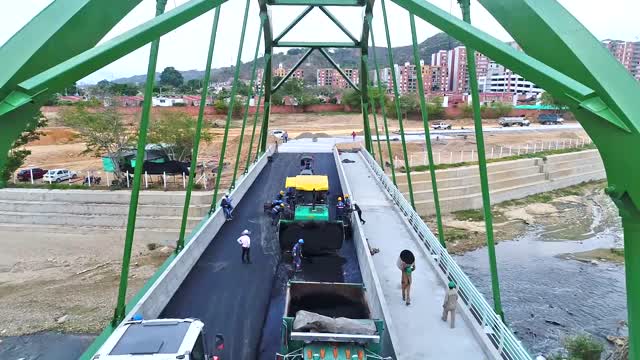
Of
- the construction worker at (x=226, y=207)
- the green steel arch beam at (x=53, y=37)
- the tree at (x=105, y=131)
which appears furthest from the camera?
the tree at (x=105, y=131)

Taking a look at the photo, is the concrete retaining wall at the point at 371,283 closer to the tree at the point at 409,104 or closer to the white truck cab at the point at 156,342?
the white truck cab at the point at 156,342

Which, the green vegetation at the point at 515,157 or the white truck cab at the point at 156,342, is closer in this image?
the white truck cab at the point at 156,342

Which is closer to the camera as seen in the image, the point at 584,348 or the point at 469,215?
the point at 584,348

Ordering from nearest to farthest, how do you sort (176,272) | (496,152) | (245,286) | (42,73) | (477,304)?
(42,73) < (477,304) < (176,272) < (245,286) < (496,152)

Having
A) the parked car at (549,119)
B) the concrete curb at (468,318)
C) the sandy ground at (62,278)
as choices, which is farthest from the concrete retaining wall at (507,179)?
the parked car at (549,119)

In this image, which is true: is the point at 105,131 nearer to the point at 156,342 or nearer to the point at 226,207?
the point at 226,207

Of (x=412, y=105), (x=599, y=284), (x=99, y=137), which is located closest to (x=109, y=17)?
(x=599, y=284)

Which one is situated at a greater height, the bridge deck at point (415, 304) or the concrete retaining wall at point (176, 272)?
the concrete retaining wall at point (176, 272)

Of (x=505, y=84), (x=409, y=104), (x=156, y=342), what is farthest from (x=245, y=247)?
(x=505, y=84)
